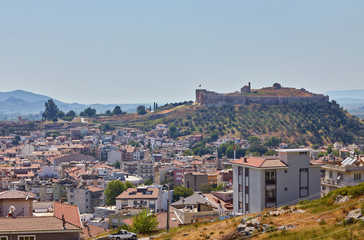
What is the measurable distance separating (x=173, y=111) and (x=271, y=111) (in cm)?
3637

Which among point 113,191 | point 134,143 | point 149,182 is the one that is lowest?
point 149,182

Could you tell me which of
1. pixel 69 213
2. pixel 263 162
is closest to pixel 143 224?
pixel 69 213

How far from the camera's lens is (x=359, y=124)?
178 meters

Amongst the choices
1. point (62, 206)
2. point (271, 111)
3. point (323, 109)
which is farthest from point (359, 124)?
point (62, 206)

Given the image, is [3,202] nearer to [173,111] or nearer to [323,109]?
[323,109]

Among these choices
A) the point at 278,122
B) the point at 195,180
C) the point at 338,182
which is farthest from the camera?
the point at 278,122

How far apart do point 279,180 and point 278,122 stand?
136362 mm

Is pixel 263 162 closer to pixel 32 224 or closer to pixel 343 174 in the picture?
pixel 343 174

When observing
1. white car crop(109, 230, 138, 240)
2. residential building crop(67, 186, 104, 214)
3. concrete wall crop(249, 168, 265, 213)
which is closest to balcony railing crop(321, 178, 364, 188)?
concrete wall crop(249, 168, 265, 213)

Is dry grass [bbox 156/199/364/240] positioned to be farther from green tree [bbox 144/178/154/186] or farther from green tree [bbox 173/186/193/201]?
green tree [bbox 144/178/154/186]

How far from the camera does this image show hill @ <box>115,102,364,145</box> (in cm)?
16225

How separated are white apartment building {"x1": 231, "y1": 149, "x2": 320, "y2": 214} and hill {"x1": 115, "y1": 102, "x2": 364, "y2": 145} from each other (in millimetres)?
119651

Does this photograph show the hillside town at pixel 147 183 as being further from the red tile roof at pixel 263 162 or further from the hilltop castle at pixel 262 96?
the hilltop castle at pixel 262 96

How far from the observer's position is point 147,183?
3684 inches
